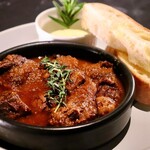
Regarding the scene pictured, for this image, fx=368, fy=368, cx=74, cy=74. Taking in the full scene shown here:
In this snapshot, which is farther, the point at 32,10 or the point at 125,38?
the point at 32,10

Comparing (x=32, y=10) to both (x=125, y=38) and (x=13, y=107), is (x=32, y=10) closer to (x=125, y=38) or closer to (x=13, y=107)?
(x=125, y=38)

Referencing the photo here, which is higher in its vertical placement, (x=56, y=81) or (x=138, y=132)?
(x=56, y=81)

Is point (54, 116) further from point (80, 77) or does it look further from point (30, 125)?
point (80, 77)

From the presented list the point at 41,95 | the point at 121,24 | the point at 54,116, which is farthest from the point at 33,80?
the point at 121,24

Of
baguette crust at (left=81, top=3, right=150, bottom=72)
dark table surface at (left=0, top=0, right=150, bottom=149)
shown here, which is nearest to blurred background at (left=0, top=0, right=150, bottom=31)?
dark table surface at (left=0, top=0, right=150, bottom=149)

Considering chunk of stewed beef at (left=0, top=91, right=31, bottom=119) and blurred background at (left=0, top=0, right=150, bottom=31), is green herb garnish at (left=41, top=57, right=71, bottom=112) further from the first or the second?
blurred background at (left=0, top=0, right=150, bottom=31)

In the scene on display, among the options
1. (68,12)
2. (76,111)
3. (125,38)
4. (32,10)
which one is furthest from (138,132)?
(32,10)
